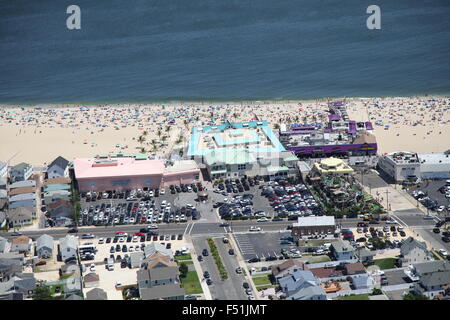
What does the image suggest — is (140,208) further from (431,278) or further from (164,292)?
(431,278)

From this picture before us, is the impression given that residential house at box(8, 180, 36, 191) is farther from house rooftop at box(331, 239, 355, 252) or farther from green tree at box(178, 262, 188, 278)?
house rooftop at box(331, 239, 355, 252)

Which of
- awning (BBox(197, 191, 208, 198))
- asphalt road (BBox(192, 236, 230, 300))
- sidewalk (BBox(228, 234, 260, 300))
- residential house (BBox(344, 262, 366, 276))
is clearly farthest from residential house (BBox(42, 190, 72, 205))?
residential house (BBox(344, 262, 366, 276))

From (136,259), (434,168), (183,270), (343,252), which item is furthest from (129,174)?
(434,168)

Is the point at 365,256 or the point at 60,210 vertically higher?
the point at 60,210

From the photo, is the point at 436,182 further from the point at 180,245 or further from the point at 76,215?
the point at 76,215

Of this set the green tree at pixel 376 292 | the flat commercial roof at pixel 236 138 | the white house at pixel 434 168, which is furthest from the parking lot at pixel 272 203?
the green tree at pixel 376 292

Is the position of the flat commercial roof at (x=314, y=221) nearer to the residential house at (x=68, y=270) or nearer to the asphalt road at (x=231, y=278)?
the asphalt road at (x=231, y=278)
